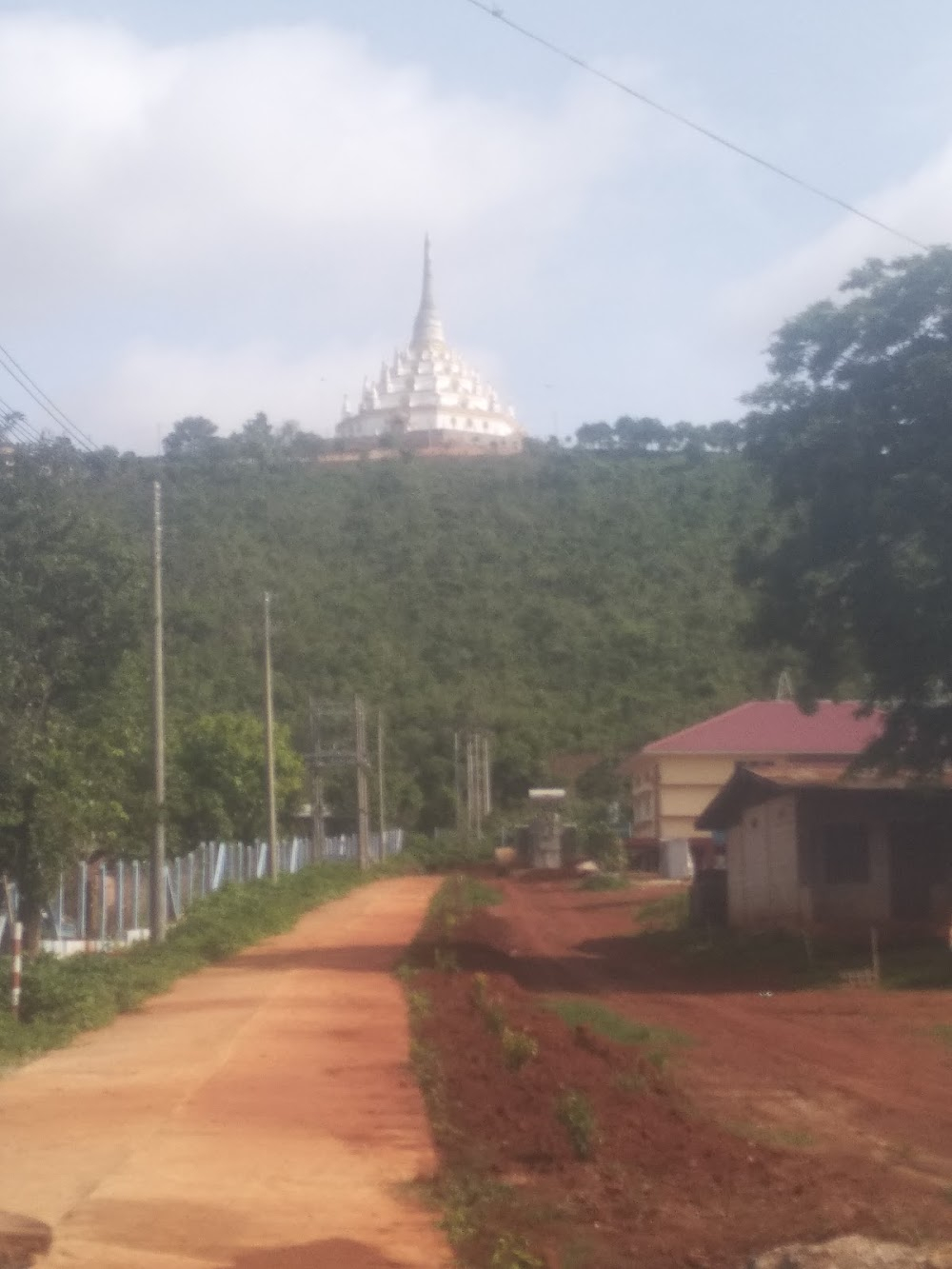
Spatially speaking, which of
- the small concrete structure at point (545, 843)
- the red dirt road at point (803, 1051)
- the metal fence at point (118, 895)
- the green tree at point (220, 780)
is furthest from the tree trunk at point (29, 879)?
the small concrete structure at point (545, 843)

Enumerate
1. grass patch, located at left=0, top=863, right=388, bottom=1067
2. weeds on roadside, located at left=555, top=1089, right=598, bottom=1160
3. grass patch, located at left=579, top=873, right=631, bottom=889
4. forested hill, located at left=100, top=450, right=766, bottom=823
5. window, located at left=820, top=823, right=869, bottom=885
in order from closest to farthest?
weeds on roadside, located at left=555, top=1089, right=598, bottom=1160, grass patch, located at left=0, top=863, right=388, bottom=1067, window, located at left=820, top=823, right=869, bottom=885, grass patch, located at left=579, top=873, right=631, bottom=889, forested hill, located at left=100, top=450, right=766, bottom=823

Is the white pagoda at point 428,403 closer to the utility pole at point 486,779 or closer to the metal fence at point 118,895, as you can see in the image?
the utility pole at point 486,779

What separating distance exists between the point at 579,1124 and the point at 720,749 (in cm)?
4674

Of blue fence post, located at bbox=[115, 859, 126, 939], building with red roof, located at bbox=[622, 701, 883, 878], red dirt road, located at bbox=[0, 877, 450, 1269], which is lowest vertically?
red dirt road, located at bbox=[0, 877, 450, 1269]

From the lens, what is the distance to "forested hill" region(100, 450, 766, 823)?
74.2m

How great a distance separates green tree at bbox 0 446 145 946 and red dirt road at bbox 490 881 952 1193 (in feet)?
23.4

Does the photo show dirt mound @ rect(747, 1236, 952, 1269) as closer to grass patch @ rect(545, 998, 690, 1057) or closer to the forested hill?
grass patch @ rect(545, 998, 690, 1057)

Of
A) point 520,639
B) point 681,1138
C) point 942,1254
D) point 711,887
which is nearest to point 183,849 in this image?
point 711,887

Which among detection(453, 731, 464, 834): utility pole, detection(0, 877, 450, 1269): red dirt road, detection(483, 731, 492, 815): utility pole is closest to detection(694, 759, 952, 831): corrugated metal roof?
detection(0, 877, 450, 1269): red dirt road

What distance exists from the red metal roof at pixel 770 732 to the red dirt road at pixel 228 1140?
35197mm

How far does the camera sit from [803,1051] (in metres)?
16.3

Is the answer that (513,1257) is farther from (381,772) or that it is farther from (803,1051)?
(381,772)

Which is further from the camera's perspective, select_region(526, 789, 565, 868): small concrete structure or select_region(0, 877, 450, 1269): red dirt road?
select_region(526, 789, 565, 868): small concrete structure

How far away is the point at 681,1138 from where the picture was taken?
10719 millimetres
